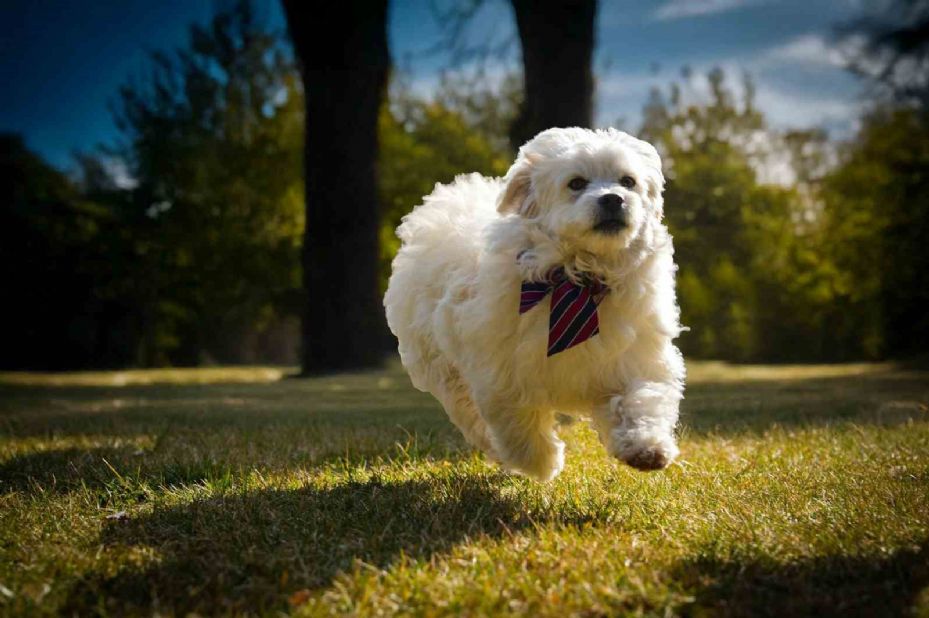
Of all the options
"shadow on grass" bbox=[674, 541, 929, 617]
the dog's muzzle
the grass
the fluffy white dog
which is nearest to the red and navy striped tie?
the fluffy white dog

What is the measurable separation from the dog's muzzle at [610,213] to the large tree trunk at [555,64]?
21.5ft

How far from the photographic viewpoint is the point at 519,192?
4785 mm

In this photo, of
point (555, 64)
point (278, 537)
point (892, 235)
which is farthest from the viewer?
point (892, 235)

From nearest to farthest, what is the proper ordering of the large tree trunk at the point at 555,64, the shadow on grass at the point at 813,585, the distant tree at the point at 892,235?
the shadow on grass at the point at 813,585 < the large tree trunk at the point at 555,64 < the distant tree at the point at 892,235

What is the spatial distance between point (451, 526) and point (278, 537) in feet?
2.25

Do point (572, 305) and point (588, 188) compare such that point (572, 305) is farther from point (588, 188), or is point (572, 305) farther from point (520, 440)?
point (520, 440)

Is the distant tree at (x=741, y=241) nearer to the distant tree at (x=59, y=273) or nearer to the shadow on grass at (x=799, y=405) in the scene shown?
the shadow on grass at (x=799, y=405)

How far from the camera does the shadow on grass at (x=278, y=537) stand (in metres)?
2.91

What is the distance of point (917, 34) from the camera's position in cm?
1565

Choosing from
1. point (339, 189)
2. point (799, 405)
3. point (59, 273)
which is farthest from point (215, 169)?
point (799, 405)

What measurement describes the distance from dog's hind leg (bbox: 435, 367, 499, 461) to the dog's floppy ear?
118 centimetres

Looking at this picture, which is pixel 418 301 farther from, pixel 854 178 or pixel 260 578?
pixel 854 178

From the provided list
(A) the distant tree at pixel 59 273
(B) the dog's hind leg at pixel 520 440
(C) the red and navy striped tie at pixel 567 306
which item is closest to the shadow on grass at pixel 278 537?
(B) the dog's hind leg at pixel 520 440

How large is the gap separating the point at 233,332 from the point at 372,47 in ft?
81.0
